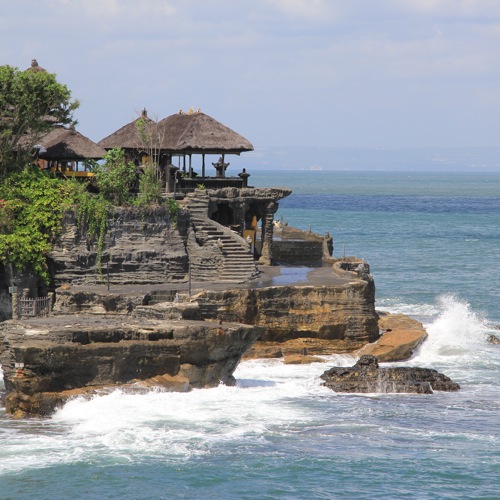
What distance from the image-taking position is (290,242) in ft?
202

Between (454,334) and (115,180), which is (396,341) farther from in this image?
(115,180)

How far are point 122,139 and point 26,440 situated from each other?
83.5 feet

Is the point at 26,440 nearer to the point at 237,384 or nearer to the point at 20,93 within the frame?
the point at 237,384

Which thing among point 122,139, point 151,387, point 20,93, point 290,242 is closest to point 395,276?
point 290,242

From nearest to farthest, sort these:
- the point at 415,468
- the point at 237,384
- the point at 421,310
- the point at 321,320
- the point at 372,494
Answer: the point at 372,494 < the point at 415,468 < the point at 237,384 < the point at 321,320 < the point at 421,310

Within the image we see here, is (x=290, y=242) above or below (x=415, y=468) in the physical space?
above

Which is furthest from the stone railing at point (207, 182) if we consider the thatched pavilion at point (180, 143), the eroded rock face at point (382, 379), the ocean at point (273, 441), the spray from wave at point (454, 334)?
the eroded rock face at point (382, 379)

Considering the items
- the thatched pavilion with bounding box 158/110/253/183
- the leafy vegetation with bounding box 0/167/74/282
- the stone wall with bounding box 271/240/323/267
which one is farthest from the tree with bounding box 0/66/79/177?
the stone wall with bounding box 271/240/323/267

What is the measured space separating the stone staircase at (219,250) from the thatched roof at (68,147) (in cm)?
527

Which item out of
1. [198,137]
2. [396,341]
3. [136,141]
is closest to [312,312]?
[396,341]

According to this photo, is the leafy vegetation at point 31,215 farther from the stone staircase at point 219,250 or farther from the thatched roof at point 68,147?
the stone staircase at point 219,250

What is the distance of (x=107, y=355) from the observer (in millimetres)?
40000

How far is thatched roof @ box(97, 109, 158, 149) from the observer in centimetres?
5828

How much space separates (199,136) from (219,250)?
785cm
